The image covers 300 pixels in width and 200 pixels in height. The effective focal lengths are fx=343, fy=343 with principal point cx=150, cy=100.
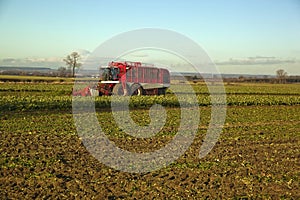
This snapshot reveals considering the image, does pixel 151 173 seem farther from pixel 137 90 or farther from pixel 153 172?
pixel 137 90

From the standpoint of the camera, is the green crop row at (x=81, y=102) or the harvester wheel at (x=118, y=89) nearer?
the green crop row at (x=81, y=102)

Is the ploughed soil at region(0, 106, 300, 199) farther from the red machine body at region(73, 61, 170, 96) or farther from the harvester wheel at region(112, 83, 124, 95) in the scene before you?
the red machine body at region(73, 61, 170, 96)

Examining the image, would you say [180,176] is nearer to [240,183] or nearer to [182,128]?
[240,183]

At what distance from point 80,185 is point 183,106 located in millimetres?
18140

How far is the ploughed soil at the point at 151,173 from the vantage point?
673cm

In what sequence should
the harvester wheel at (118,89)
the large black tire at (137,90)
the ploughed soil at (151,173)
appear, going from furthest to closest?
the large black tire at (137,90) → the harvester wheel at (118,89) → the ploughed soil at (151,173)

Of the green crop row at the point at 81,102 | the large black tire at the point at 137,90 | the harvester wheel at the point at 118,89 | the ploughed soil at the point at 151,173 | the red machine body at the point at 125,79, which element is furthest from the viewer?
the large black tire at the point at 137,90

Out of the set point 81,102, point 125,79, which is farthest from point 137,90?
point 81,102

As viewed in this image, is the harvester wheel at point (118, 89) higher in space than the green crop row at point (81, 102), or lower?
higher

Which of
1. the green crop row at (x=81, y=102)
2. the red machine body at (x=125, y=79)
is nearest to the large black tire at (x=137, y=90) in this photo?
the red machine body at (x=125, y=79)

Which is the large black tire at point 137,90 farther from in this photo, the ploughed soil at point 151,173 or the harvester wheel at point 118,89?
the ploughed soil at point 151,173

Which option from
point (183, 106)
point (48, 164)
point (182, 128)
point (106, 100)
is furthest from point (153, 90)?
point (48, 164)

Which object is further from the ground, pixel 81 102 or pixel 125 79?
pixel 125 79

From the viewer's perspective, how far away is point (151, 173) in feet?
26.3
